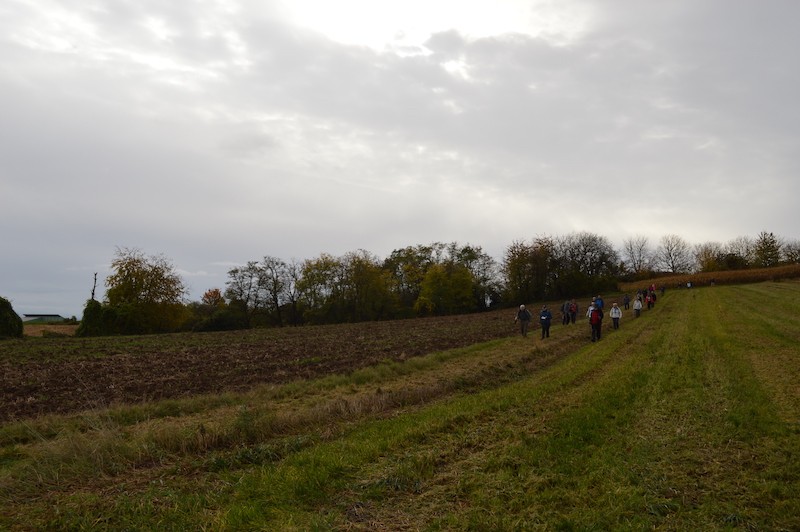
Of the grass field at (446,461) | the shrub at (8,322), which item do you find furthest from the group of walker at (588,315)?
the shrub at (8,322)

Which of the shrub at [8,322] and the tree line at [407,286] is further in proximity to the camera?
the tree line at [407,286]

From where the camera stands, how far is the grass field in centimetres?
505

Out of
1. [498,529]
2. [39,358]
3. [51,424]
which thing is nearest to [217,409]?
[51,424]

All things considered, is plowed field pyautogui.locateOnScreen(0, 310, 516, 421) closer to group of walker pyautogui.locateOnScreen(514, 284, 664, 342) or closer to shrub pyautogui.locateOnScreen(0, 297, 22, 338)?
group of walker pyautogui.locateOnScreen(514, 284, 664, 342)

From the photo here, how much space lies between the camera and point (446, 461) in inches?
262

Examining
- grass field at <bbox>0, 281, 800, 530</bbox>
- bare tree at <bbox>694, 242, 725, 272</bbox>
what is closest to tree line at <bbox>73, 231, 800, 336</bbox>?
bare tree at <bbox>694, 242, 725, 272</bbox>

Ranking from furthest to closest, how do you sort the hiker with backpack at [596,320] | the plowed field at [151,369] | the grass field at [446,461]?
the hiker with backpack at [596,320]
the plowed field at [151,369]
the grass field at [446,461]

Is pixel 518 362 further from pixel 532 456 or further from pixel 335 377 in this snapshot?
pixel 532 456

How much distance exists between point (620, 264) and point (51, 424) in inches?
3953

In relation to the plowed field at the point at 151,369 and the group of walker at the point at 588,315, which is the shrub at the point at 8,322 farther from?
the group of walker at the point at 588,315

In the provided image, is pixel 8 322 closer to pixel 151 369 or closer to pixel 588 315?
pixel 151 369

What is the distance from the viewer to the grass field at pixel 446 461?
5047mm

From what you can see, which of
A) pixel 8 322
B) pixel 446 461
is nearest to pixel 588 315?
pixel 446 461

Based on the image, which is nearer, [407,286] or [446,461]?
[446,461]
